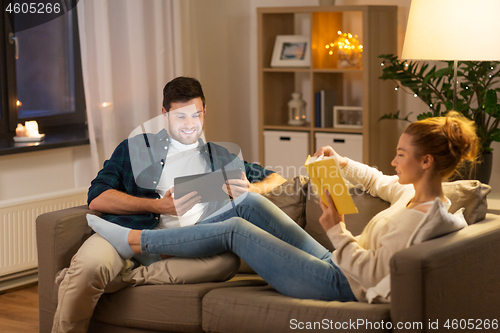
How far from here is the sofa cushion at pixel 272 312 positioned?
163 cm

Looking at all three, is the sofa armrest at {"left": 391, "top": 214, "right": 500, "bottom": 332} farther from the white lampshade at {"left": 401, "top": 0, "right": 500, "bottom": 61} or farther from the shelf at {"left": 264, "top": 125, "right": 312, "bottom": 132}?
the shelf at {"left": 264, "top": 125, "right": 312, "bottom": 132}

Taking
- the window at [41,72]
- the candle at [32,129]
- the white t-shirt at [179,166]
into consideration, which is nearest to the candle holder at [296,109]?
the window at [41,72]

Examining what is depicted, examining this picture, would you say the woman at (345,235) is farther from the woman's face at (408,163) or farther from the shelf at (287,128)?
the shelf at (287,128)

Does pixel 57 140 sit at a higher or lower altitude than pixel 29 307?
higher

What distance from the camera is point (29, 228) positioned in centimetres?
300

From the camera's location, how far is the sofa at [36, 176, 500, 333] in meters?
1.56

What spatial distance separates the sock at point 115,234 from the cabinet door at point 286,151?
204 centimetres

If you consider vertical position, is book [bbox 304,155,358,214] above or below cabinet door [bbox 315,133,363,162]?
above

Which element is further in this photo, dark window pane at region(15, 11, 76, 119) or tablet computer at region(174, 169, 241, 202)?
dark window pane at region(15, 11, 76, 119)

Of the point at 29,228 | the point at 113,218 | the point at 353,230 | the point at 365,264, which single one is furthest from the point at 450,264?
the point at 29,228

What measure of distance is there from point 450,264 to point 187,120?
3.74 feet

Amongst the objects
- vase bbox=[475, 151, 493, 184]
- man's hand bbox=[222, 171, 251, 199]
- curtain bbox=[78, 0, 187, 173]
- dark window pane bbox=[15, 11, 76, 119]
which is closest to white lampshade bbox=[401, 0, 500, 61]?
vase bbox=[475, 151, 493, 184]

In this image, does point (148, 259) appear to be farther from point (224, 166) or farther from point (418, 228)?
A: point (418, 228)

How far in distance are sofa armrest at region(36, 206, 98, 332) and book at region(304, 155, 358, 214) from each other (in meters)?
0.93
